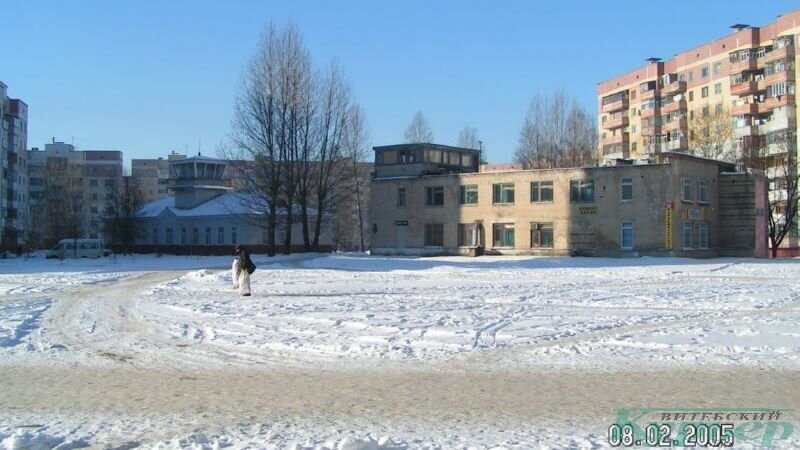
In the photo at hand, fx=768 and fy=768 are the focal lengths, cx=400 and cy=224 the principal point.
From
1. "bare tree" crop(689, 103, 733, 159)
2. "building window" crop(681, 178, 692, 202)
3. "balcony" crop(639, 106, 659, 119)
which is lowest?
"building window" crop(681, 178, 692, 202)

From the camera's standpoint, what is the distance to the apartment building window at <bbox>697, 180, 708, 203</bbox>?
182 ft

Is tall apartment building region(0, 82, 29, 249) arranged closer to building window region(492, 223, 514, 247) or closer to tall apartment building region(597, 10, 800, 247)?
building window region(492, 223, 514, 247)

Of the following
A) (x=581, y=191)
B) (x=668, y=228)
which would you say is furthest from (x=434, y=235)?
(x=668, y=228)

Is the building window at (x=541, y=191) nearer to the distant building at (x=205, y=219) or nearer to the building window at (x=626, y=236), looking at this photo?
the building window at (x=626, y=236)

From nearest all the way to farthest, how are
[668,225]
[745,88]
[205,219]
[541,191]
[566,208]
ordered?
1. [668,225]
2. [566,208]
3. [541,191]
4. [205,219]
5. [745,88]

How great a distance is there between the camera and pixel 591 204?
183ft

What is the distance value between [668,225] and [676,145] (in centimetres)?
4165

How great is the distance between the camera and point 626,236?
178 ft

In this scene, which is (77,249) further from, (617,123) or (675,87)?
(617,123)

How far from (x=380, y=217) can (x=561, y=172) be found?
17142 mm

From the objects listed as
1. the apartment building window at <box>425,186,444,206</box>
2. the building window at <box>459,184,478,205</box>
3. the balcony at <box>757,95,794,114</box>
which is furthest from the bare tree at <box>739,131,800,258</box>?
the apartment building window at <box>425,186,444,206</box>

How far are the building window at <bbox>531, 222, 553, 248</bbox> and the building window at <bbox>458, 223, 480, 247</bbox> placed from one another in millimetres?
4942

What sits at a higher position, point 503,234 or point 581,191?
point 581,191
